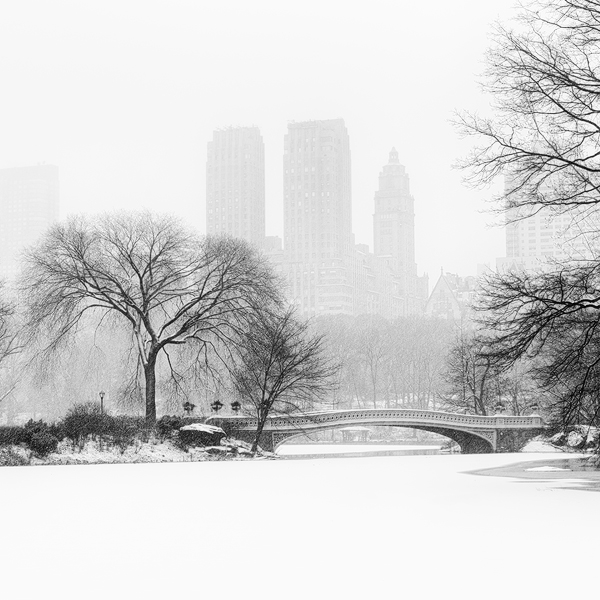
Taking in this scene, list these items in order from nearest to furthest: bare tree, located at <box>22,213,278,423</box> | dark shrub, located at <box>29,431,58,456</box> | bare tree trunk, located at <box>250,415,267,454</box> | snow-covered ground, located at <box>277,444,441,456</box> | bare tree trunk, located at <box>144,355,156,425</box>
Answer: dark shrub, located at <box>29,431,58,456</box>
bare tree, located at <box>22,213,278,423</box>
bare tree trunk, located at <box>144,355,156,425</box>
bare tree trunk, located at <box>250,415,267,454</box>
snow-covered ground, located at <box>277,444,441,456</box>

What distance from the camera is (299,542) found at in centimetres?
1412

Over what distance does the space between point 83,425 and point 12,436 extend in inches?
126

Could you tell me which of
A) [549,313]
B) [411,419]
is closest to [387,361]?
[411,419]

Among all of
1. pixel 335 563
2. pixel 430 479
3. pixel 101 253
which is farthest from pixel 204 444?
pixel 335 563

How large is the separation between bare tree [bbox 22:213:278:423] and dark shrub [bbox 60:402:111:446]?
4764mm

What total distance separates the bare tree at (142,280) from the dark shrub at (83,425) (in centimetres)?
476

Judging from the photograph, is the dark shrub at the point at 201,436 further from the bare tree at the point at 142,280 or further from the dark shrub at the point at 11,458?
the dark shrub at the point at 11,458

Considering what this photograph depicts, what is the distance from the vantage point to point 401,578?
1147 centimetres

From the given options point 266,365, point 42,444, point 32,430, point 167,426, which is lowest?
point 42,444

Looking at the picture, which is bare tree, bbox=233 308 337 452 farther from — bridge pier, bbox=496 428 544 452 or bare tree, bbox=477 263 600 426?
bare tree, bbox=477 263 600 426

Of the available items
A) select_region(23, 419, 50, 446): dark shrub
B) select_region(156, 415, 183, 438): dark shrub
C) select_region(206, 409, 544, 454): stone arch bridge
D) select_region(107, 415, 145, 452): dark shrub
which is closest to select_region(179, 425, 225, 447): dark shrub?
select_region(156, 415, 183, 438): dark shrub

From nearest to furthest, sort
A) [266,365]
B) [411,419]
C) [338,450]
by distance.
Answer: [266,365], [411,419], [338,450]

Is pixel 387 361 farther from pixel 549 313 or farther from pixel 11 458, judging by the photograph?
pixel 549 313

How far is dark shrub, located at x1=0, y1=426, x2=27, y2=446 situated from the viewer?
3821cm
